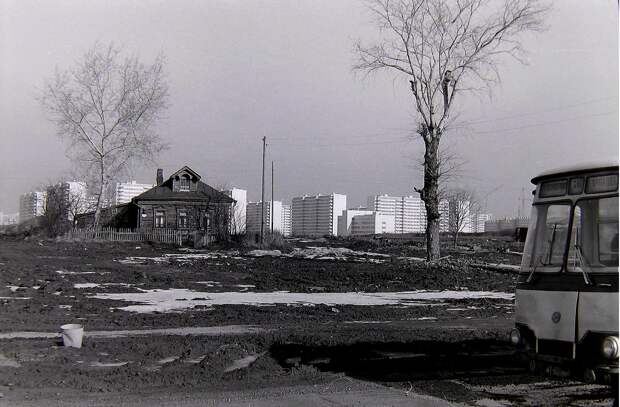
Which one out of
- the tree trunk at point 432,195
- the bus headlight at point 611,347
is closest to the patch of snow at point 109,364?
the bus headlight at point 611,347

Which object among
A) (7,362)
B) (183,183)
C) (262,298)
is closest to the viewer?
(7,362)

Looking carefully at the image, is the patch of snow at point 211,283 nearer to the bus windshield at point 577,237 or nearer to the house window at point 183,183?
the bus windshield at point 577,237

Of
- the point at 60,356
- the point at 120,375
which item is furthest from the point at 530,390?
the point at 60,356

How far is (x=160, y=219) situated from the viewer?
6022 centimetres

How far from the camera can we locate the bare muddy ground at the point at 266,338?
738cm

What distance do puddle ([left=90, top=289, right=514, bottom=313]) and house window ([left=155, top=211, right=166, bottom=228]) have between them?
140 feet

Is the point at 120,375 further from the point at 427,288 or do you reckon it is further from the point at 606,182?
the point at 427,288

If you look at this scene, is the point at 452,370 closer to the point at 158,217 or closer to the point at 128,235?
the point at 128,235

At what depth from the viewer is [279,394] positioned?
700 cm

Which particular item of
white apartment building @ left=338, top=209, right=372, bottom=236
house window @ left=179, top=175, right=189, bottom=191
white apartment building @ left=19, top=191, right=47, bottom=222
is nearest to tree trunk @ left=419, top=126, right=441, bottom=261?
house window @ left=179, top=175, right=189, bottom=191

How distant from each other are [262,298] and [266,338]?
6953 millimetres

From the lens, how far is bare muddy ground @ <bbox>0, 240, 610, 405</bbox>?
7379mm

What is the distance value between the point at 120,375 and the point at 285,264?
22.4 meters

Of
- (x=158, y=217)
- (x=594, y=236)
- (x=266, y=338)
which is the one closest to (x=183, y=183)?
(x=158, y=217)
